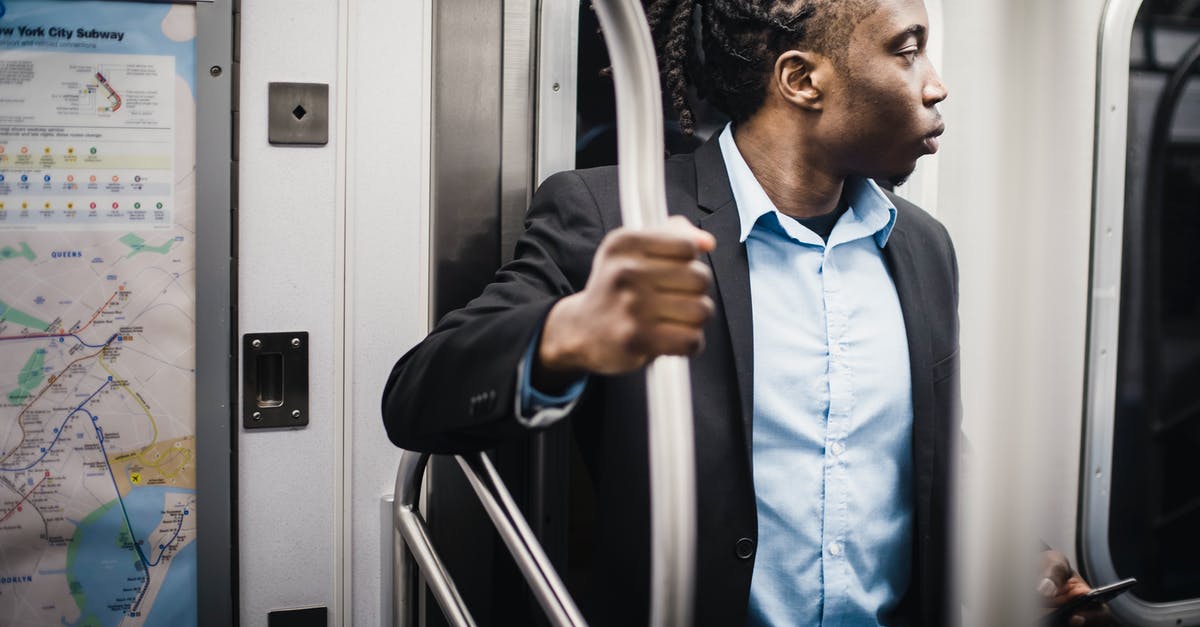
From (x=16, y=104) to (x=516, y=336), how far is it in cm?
127

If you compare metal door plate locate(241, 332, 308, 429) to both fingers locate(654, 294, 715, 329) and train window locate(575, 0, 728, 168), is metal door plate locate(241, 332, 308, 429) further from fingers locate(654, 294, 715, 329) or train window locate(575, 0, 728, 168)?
fingers locate(654, 294, 715, 329)

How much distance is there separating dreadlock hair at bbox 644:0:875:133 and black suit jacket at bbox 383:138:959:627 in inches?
5.5

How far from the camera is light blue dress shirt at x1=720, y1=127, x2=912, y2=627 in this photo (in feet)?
3.83

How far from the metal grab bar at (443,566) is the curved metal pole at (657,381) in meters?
0.42

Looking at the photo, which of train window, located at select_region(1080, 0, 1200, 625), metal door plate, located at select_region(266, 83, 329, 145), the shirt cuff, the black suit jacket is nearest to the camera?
the shirt cuff

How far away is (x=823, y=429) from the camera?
118 cm

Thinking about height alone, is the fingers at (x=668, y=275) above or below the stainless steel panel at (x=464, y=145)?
below

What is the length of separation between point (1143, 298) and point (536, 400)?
61.4 inches

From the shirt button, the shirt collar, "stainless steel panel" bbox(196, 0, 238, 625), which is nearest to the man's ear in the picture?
the shirt collar

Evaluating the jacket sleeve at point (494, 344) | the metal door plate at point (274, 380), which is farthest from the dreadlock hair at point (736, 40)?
the metal door plate at point (274, 380)

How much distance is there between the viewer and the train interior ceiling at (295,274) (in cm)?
144

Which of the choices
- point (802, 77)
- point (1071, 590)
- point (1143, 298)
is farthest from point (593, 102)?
point (1143, 298)

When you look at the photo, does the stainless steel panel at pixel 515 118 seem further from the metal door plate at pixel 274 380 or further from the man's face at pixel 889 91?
the man's face at pixel 889 91

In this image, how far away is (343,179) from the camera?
1518mm
